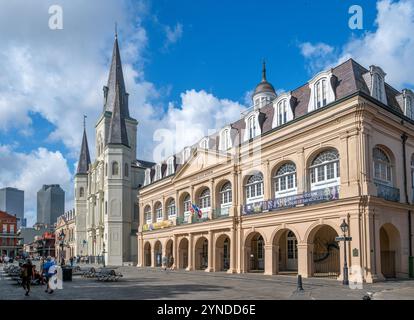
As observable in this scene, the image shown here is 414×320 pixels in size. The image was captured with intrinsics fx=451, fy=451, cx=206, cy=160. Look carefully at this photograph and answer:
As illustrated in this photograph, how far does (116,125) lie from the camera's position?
58.6 m

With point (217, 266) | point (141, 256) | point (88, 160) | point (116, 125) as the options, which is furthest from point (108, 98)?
Result: point (217, 266)

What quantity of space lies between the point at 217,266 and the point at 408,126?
17396 millimetres

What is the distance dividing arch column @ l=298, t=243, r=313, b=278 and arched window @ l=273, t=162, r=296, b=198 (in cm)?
394

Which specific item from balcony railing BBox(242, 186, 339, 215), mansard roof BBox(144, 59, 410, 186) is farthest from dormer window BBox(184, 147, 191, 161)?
balcony railing BBox(242, 186, 339, 215)

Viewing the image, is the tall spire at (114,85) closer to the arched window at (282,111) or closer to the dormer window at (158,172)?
the dormer window at (158,172)

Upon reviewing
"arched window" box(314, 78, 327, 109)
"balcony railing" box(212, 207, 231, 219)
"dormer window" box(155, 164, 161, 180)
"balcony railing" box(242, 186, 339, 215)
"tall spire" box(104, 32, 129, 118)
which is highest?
"tall spire" box(104, 32, 129, 118)

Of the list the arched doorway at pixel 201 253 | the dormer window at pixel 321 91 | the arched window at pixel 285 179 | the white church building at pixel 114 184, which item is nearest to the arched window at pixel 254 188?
the arched window at pixel 285 179

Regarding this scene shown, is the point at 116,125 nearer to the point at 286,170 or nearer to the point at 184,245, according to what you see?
the point at 184,245

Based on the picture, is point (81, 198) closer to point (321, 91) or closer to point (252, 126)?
point (252, 126)

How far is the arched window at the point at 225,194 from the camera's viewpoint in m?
35.5

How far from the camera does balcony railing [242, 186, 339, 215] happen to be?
25.5m

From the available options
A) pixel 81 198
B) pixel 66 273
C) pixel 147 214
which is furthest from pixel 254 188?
pixel 81 198

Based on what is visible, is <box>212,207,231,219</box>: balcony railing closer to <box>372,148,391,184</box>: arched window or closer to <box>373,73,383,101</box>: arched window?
<box>372,148,391,184</box>: arched window

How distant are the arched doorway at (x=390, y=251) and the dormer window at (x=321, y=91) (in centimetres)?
804
